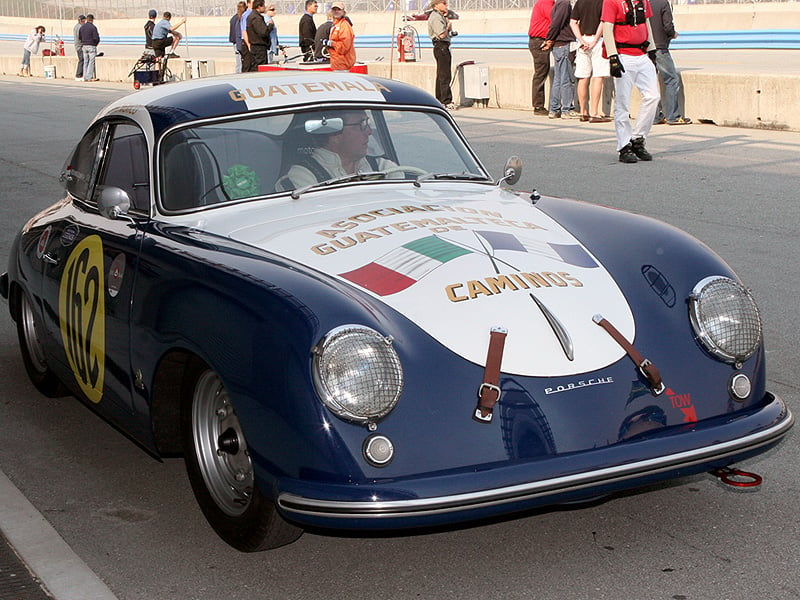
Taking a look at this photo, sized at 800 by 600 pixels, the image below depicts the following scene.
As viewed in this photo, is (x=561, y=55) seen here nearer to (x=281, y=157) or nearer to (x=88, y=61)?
(x=281, y=157)

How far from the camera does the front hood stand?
356 centimetres

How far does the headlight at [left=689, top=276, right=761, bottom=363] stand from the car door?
1.99 metres

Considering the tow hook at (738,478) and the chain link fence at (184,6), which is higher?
the chain link fence at (184,6)

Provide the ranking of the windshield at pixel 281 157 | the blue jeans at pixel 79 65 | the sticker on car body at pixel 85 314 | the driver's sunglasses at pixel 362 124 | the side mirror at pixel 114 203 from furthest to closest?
the blue jeans at pixel 79 65 → the driver's sunglasses at pixel 362 124 → the windshield at pixel 281 157 → the side mirror at pixel 114 203 → the sticker on car body at pixel 85 314

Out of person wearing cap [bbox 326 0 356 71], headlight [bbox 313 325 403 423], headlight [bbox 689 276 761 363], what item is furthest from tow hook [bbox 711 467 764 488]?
person wearing cap [bbox 326 0 356 71]

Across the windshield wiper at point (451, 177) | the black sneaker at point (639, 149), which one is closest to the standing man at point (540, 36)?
the black sneaker at point (639, 149)

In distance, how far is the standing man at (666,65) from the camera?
47.4ft

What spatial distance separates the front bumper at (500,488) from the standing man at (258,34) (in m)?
19.8

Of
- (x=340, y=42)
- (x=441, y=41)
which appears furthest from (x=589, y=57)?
(x=340, y=42)

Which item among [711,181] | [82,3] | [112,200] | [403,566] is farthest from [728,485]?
[82,3]

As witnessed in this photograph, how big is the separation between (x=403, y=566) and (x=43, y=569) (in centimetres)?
111

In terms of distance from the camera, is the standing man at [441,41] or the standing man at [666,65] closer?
the standing man at [666,65]

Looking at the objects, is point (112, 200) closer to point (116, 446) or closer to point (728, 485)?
point (116, 446)

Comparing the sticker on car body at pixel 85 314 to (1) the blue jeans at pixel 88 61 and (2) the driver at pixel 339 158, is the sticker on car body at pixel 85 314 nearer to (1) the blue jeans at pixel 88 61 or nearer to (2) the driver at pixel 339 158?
(2) the driver at pixel 339 158
